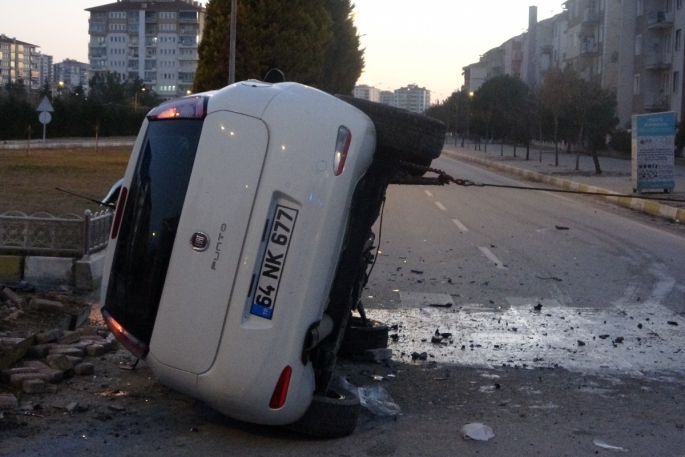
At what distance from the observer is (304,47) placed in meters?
29.0

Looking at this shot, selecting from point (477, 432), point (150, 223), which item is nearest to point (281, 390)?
point (150, 223)

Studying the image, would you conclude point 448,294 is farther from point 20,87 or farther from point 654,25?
point 20,87

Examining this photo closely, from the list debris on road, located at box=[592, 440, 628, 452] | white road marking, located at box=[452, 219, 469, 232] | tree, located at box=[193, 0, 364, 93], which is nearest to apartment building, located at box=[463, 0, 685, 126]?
tree, located at box=[193, 0, 364, 93]

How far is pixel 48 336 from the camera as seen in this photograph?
6.40 metres

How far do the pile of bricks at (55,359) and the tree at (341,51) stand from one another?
31.7 m

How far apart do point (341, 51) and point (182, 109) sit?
35.6m

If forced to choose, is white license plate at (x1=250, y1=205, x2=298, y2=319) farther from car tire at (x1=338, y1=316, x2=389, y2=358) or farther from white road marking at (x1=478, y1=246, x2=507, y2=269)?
white road marking at (x1=478, y1=246, x2=507, y2=269)

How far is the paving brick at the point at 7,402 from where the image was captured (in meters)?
5.01

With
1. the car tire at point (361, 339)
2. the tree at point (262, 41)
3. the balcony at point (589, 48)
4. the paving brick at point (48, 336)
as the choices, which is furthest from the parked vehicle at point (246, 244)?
the balcony at point (589, 48)

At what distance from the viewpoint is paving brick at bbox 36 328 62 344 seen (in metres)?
6.36

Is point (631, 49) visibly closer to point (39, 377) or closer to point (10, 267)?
point (10, 267)

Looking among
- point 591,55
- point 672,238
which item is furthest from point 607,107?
point 591,55

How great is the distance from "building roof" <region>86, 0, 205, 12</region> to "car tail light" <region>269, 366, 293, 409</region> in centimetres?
12890

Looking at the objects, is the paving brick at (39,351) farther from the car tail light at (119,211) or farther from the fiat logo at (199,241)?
the fiat logo at (199,241)
